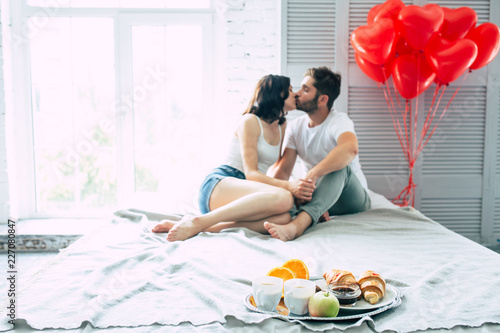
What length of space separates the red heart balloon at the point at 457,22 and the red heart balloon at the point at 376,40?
338 mm

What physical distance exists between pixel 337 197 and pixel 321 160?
0.35 metres

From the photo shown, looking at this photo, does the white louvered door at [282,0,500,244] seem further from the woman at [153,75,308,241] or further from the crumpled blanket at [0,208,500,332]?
the crumpled blanket at [0,208,500,332]

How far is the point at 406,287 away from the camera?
1.18 metres

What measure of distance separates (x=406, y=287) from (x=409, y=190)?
1.63m

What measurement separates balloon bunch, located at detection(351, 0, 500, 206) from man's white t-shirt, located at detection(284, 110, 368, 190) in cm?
39

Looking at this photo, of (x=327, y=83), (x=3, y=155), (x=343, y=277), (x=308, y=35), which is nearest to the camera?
(x=343, y=277)

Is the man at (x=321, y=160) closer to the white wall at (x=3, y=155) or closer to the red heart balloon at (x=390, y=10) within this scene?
the red heart balloon at (x=390, y=10)

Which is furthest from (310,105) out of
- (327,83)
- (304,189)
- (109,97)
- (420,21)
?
(109,97)

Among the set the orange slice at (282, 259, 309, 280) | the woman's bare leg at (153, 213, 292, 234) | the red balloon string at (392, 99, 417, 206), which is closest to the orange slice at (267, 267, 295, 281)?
the orange slice at (282, 259, 309, 280)

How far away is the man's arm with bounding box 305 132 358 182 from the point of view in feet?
6.57

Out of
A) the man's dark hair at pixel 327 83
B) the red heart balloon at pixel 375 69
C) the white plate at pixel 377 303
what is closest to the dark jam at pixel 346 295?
the white plate at pixel 377 303

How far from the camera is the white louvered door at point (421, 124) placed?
268 cm

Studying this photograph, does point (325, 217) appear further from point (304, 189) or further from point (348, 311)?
point (348, 311)

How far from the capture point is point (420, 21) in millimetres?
2215
